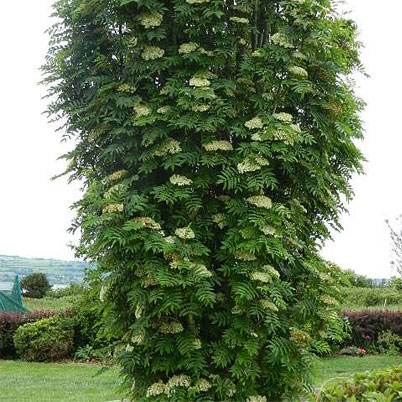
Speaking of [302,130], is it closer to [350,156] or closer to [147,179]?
[350,156]

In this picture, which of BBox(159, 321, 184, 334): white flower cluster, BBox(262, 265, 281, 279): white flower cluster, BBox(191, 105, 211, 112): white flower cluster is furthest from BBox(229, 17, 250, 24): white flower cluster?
BBox(159, 321, 184, 334): white flower cluster

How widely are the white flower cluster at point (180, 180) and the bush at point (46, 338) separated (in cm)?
799

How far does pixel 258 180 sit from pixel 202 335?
1168 mm

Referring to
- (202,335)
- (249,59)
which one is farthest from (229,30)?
(202,335)

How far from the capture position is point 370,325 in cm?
1273

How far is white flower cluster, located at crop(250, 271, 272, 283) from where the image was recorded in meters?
3.71

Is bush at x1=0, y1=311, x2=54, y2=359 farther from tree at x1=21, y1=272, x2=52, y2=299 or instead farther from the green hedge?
the green hedge

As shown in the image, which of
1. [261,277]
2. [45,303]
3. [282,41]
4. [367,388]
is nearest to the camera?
[367,388]

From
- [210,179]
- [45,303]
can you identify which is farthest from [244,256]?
[45,303]

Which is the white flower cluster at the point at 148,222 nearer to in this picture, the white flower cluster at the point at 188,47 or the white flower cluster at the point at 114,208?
the white flower cluster at the point at 114,208

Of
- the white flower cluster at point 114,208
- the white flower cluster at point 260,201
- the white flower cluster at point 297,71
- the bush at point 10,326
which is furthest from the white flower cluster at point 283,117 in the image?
the bush at point 10,326

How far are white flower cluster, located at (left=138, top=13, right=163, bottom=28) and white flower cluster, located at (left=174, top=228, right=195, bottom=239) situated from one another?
1436 mm

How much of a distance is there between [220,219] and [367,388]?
1.78 m

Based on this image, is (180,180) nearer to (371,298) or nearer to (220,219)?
(220,219)
